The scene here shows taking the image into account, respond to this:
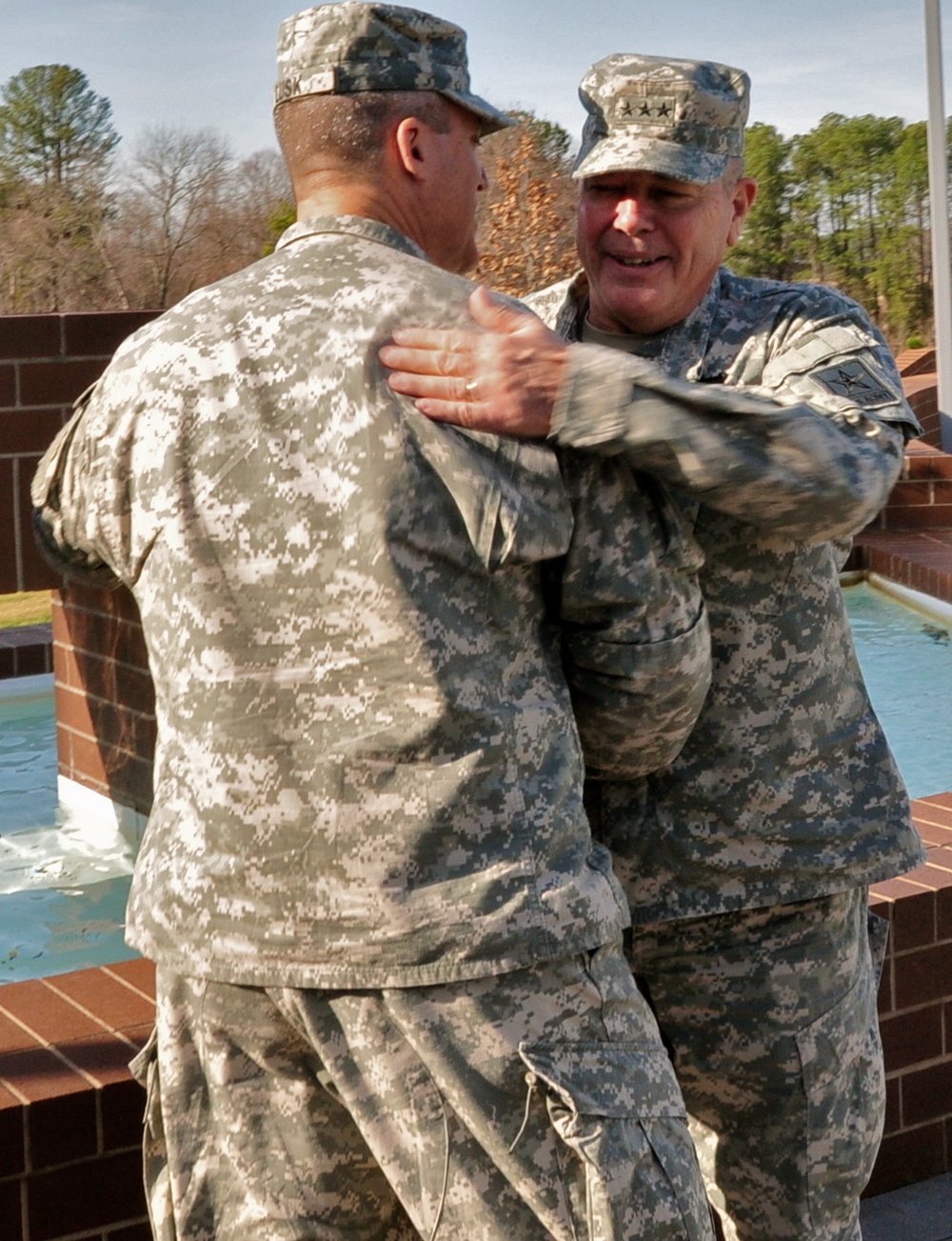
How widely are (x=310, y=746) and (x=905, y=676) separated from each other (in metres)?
5.97

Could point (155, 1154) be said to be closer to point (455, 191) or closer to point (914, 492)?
point (455, 191)

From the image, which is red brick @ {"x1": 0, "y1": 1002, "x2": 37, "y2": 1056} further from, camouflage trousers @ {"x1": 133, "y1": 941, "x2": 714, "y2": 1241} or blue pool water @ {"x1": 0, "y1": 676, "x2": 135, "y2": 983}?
camouflage trousers @ {"x1": 133, "y1": 941, "x2": 714, "y2": 1241}

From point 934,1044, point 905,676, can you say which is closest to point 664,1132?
point 934,1044

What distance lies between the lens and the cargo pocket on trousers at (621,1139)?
5.16 feet

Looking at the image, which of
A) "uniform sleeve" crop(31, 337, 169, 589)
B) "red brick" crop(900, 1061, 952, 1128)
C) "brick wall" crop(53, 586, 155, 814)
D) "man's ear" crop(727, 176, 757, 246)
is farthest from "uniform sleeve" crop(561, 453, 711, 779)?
"brick wall" crop(53, 586, 155, 814)

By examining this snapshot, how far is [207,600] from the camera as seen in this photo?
1673mm

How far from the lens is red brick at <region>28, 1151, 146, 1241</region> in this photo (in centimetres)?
235

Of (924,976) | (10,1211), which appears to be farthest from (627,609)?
(924,976)

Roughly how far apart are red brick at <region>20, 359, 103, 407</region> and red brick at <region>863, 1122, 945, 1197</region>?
2.37 meters

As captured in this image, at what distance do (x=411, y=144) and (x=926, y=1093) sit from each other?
7.20 ft

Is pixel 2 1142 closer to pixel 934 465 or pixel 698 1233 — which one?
pixel 698 1233

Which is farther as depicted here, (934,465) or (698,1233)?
(934,465)

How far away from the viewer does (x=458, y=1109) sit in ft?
5.29

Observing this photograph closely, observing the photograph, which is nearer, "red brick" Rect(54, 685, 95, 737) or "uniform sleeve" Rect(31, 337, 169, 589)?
"uniform sleeve" Rect(31, 337, 169, 589)
